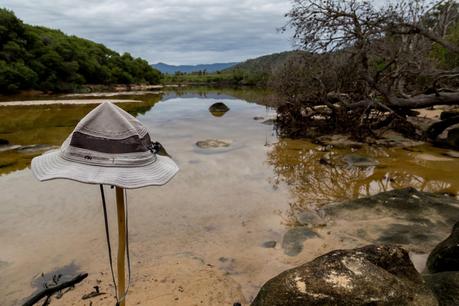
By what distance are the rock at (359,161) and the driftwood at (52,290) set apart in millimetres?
8107

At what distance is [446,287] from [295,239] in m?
2.63

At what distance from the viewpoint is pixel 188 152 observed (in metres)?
12.6

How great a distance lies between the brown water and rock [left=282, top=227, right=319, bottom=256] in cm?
10

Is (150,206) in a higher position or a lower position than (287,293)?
lower

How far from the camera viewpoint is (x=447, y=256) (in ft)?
13.2

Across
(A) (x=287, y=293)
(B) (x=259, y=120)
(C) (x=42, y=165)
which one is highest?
(C) (x=42, y=165)

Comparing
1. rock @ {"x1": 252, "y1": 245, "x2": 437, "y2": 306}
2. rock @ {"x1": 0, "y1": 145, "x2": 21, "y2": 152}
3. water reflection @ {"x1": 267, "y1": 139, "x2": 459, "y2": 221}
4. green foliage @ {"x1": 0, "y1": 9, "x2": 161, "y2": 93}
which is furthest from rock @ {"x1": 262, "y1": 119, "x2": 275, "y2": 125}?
green foliage @ {"x1": 0, "y1": 9, "x2": 161, "y2": 93}

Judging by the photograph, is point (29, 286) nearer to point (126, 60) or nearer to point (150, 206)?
point (150, 206)

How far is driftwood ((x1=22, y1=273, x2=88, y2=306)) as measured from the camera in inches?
158

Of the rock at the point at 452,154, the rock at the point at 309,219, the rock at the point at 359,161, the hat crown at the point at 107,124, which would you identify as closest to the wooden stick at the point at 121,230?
the hat crown at the point at 107,124

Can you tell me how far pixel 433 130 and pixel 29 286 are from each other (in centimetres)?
1437

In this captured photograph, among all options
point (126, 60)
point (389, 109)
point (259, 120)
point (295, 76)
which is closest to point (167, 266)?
point (389, 109)

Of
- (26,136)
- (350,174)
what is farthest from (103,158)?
(26,136)

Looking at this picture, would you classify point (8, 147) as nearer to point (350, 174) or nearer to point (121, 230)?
point (350, 174)
